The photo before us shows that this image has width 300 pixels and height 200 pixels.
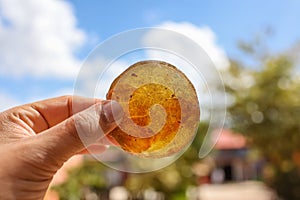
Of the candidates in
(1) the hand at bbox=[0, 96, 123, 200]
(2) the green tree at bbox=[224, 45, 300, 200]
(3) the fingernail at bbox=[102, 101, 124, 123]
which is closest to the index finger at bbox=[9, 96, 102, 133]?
(1) the hand at bbox=[0, 96, 123, 200]

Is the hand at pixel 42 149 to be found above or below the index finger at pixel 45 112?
below


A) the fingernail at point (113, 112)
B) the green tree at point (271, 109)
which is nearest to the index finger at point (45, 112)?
the fingernail at point (113, 112)

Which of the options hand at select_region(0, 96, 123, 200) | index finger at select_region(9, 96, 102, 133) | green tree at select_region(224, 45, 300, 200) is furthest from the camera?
green tree at select_region(224, 45, 300, 200)

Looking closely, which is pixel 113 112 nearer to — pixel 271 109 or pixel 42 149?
pixel 42 149

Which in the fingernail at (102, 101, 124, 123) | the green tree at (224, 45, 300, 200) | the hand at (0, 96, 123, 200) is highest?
the green tree at (224, 45, 300, 200)

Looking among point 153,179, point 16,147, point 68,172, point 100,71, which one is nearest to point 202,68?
point 100,71

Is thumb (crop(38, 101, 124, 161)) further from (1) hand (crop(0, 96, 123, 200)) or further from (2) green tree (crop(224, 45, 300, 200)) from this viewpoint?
(2) green tree (crop(224, 45, 300, 200))

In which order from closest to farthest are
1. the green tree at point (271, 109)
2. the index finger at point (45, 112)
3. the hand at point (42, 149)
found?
the hand at point (42, 149), the index finger at point (45, 112), the green tree at point (271, 109)

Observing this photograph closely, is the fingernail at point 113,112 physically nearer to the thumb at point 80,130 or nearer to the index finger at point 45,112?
the thumb at point 80,130

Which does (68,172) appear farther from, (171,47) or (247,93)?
(171,47)
